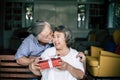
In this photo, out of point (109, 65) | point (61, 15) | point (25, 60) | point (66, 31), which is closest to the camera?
point (66, 31)

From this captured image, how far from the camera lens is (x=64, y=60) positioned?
254 cm

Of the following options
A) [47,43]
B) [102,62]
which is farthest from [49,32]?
[102,62]

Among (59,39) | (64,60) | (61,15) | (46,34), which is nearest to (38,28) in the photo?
(46,34)

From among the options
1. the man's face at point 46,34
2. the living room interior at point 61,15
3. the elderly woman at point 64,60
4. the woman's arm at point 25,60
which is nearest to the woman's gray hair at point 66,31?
the elderly woman at point 64,60

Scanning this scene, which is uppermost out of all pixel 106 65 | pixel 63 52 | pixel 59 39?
Result: pixel 59 39

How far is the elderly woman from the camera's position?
2.47m

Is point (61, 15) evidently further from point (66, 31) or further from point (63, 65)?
point (63, 65)

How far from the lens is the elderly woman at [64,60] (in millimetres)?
2475

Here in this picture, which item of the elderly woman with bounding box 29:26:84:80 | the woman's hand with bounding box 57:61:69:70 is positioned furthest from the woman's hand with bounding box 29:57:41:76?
the woman's hand with bounding box 57:61:69:70

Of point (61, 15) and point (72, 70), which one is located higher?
point (61, 15)

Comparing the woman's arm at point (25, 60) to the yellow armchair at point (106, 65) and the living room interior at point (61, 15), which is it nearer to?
the yellow armchair at point (106, 65)

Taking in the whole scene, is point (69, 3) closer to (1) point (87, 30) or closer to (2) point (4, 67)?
(1) point (87, 30)

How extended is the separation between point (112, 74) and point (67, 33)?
3379mm

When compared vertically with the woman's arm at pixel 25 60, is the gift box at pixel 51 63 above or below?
above
